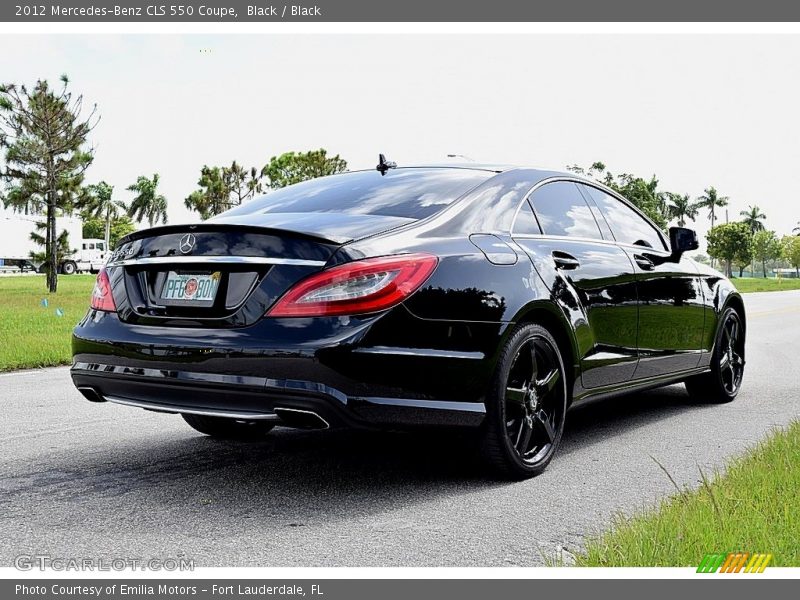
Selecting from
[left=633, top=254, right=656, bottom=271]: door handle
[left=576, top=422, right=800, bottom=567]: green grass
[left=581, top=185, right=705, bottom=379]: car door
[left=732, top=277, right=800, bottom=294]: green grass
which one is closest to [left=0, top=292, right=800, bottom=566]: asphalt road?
[left=576, top=422, right=800, bottom=567]: green grass

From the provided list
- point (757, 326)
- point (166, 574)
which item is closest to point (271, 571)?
point (166, 574)

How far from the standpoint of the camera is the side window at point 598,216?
589 centimetres

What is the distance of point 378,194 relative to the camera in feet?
16.6

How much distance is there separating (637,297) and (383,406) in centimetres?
236

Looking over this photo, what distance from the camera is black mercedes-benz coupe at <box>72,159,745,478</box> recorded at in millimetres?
4062

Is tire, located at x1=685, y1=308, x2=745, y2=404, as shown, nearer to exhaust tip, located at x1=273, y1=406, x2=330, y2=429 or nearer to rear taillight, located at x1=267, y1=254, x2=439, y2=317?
rear taillight, located at x1=267, y1=254, x2=439, y2=317

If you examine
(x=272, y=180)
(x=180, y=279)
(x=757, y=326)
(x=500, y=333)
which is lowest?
(x=757, y=326)

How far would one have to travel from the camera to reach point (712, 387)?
738cm

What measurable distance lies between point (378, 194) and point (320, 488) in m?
1.54

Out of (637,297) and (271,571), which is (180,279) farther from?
(637,297)

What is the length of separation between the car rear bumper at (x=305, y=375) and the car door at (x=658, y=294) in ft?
6.25

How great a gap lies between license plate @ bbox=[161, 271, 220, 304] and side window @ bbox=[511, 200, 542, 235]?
5.32ft

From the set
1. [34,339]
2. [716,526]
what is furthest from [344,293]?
[34,339]

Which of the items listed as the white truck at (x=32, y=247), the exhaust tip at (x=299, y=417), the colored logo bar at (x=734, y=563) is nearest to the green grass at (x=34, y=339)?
the exhaust tip at (x=299, y=417)
